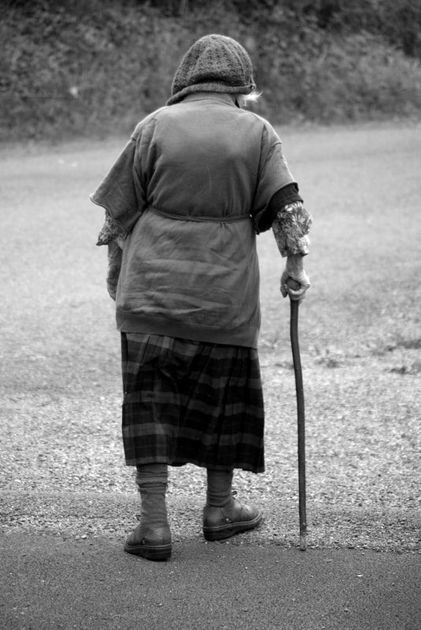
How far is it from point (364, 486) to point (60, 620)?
67.9 inches

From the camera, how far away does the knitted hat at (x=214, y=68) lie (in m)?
3.62

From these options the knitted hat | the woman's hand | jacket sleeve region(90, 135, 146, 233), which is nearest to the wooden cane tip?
the woman's hand

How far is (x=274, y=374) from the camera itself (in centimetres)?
615

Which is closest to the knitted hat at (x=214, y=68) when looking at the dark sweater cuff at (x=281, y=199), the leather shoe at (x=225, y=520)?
the dark sweater cuff at (x=281, y=199)

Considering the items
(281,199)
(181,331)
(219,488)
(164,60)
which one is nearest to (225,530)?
(219,488)

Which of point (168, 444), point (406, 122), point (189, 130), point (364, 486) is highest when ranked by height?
point (189, 130)

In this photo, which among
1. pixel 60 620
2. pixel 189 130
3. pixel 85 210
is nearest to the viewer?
pixel 60 620

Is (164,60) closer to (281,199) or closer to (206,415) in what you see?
(281,199)

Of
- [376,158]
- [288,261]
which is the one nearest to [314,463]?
[288,261]

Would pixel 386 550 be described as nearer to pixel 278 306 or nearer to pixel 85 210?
pixel 278 306

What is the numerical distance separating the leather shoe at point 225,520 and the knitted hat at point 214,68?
5.16ft

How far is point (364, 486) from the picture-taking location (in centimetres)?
443

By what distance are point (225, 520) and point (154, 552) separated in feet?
1.17

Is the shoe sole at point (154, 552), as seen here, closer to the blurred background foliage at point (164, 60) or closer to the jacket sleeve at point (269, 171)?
the jacket sleeve at point (269, 171)
